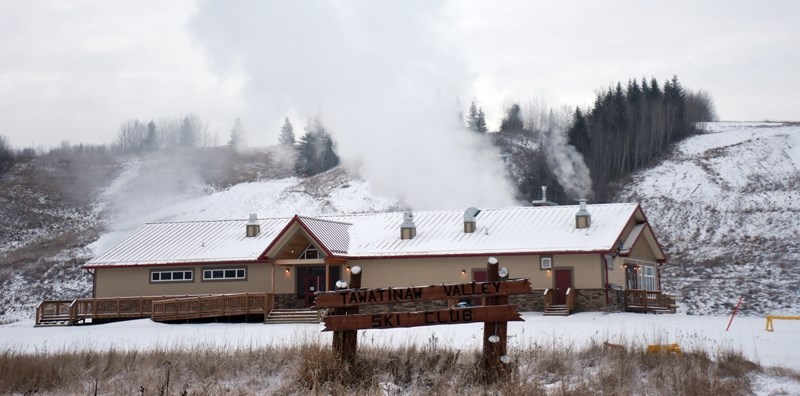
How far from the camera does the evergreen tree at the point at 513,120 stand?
9313cm

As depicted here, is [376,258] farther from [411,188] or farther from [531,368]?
[411,188]

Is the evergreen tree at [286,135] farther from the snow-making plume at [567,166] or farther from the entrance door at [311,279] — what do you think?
the entrance door at [311,279]


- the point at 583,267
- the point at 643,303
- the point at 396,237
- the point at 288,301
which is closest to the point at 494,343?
the point at 583,267

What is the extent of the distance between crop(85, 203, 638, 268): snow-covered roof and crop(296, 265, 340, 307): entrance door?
141 centimetres

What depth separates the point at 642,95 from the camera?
8231 cm

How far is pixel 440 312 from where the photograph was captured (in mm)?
11562

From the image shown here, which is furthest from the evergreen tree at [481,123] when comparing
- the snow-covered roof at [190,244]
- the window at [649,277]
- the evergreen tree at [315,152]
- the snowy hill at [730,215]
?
the snow-covered roof at [190,244]

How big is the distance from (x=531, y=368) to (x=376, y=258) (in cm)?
2302

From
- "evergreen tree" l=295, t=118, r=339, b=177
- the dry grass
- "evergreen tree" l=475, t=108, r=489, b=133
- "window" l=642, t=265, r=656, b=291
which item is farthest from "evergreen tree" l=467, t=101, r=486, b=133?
the dry grass

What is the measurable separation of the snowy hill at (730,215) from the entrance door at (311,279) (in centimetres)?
1797

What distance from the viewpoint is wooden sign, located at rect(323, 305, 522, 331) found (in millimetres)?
11312

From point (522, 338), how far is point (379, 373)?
3622 millimetres

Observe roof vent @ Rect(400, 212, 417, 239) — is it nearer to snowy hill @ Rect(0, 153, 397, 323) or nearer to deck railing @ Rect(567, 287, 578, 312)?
deck railing @ Rect(567, 287, 578, 312)

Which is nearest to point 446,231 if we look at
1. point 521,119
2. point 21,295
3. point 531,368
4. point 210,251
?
point 210,251
